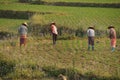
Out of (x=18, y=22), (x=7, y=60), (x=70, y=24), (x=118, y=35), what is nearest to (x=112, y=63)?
(x=7, y=60)

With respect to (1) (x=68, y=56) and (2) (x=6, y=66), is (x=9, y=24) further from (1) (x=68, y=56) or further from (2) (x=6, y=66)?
(2) (x=6, y=66)

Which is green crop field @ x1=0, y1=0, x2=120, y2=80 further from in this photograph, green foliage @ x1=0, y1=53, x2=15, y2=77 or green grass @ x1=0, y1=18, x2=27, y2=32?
green grass @ x1=0, y1=18, x2=27, y2=32

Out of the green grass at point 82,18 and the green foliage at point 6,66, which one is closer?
the green foliage at point 6,66

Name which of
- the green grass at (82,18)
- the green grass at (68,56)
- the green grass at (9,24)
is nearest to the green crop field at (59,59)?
the green grass at (68,56)

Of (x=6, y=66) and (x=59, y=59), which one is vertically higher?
(x=59, y=59)

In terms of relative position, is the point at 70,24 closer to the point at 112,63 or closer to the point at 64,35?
the point at 64,35

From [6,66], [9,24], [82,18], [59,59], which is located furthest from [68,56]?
[9,24]

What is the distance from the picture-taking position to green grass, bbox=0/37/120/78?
14530mm

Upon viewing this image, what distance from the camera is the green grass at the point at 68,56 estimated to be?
14.5 m

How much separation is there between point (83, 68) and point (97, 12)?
17.4m

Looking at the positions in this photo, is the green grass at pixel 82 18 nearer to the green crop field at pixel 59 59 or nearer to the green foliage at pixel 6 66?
the green crop field at pixel 59 59

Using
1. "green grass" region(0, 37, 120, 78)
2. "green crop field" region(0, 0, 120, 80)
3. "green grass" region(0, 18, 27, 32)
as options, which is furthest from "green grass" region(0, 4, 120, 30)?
"green grass" region(0, 37, 120, 78)

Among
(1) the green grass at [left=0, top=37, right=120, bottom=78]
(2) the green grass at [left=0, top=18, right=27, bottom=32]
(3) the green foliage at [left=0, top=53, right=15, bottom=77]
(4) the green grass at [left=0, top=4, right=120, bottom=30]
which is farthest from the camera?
(2) the green grass at [left=0, top=18, right=27, bottom=32]

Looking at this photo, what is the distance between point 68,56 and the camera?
1652cm
